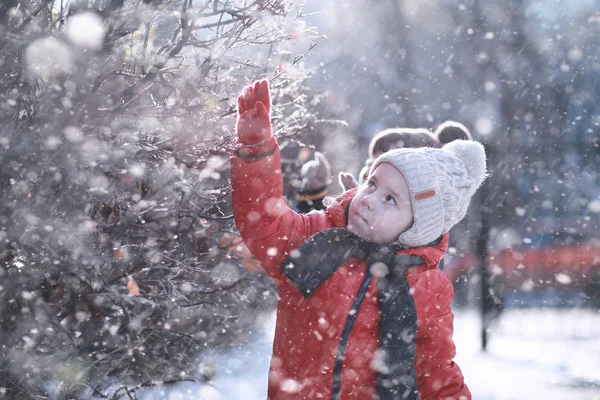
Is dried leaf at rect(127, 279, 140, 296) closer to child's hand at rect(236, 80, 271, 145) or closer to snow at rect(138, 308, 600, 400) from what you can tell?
snow at rect(138, 308, 600, 400)

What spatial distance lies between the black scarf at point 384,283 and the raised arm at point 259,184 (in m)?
0.10

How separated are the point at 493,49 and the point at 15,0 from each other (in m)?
13.0

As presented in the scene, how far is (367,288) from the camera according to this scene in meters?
2.61

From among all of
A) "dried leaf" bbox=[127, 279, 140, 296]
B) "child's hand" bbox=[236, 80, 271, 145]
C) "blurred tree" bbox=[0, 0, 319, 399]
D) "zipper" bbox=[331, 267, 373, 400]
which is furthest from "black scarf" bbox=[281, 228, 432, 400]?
"dried leaf" bbox=[127, 279, 140, 296]

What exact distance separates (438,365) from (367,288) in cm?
48

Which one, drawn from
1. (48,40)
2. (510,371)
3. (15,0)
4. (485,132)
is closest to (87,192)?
(48,40)

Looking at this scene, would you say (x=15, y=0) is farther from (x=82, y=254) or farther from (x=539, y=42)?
(x=539, y=42)

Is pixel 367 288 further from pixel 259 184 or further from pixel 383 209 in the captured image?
pixel 259 184

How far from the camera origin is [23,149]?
286 centimetres

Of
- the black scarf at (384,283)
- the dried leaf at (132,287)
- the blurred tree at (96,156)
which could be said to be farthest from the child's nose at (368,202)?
the dried leaf at (132,287)

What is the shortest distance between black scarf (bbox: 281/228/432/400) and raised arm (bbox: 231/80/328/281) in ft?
0.32

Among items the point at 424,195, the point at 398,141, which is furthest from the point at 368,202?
the point at 398,141

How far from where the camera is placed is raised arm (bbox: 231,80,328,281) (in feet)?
7.34

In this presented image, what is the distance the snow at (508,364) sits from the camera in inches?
227
